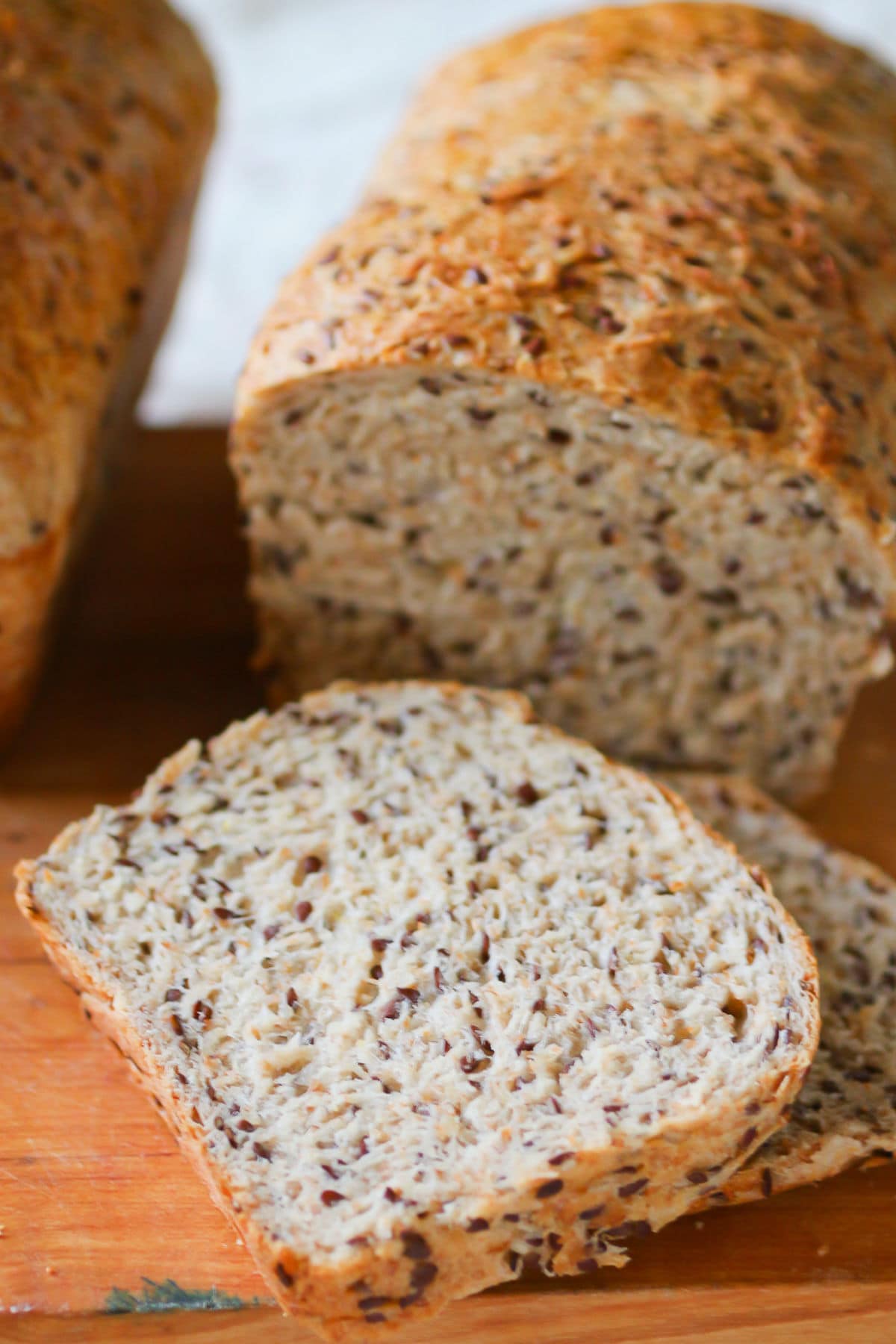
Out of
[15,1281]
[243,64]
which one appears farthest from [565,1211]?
[243,64]

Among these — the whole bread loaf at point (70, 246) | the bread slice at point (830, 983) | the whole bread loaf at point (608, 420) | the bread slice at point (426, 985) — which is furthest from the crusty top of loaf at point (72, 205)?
the bread slice at point (830, 983)

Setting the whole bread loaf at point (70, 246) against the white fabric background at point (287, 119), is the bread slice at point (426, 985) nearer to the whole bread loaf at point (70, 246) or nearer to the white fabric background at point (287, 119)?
the whole bread loaf at point (70, 246)

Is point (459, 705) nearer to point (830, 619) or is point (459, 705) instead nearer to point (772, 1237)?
point (830, 619)

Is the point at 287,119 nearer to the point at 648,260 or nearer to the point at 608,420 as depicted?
the point at 648,260

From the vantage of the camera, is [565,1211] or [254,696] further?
[254,696]

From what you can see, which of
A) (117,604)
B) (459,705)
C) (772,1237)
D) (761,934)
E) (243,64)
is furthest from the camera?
(243,64)

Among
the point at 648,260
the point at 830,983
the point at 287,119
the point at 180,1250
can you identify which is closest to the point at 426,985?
the point at 180,1250

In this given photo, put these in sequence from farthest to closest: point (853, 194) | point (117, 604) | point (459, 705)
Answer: point (117, 604), point (853, 194), point (459, 705)
